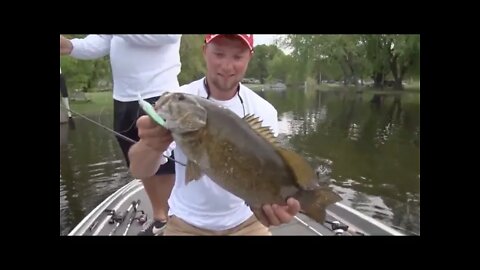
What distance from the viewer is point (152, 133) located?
1823 millimetres

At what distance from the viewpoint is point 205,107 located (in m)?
1.80

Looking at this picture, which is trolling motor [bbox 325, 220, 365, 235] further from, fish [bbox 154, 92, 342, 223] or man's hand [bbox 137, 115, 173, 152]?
man's hand [bbox 137, 115, 173, 152]

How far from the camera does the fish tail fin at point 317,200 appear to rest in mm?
1848

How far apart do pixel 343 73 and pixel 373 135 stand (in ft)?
29.6

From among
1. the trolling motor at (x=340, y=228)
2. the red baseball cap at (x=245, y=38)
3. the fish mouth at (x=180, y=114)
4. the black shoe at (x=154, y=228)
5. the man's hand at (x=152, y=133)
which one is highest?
the red baseball cap at (x=245, y=38)

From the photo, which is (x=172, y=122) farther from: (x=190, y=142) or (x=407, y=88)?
(x=407, y=88)

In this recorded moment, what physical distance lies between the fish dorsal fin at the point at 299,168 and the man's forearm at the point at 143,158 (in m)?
0.63

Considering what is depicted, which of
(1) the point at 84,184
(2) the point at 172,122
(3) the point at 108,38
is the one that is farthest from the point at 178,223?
(1) the point at 84,184

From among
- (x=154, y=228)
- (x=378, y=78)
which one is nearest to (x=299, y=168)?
(x=154, y=228)

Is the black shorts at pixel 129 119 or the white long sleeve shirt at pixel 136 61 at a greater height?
the white long sleeve shirt at pixel 136 61

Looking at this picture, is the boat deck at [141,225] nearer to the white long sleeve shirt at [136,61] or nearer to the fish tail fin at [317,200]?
the white long sleeve shirt at [136,61]

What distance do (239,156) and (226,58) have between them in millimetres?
623

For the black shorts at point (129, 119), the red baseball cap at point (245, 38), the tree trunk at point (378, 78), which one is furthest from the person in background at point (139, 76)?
the tree trunk at point (378, 78)
